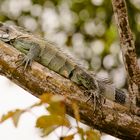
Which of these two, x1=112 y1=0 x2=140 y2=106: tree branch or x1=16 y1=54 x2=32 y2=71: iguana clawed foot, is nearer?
x1=112 y1=0 x2=140 y2=106: tree branch

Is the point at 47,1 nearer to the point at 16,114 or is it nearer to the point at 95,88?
the point at 95,88

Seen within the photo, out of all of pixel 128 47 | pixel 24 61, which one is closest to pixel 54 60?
pixel 24 61

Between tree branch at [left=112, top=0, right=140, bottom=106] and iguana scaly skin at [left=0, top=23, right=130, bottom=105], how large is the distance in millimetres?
444

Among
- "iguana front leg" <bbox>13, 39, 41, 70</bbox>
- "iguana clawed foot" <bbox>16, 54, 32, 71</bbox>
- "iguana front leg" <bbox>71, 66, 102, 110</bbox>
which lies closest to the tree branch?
"iguana front leg" <bbox>71, 66, 102, 110</bbox>

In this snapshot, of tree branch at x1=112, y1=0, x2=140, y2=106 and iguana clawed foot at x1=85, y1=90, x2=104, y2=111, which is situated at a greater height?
tree branch at x1=112, y1=0, x2=140, y2=106

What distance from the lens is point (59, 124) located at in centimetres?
227

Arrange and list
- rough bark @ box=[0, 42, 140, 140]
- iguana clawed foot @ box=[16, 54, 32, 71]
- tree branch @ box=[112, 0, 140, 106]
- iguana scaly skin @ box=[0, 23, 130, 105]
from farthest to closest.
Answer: iguana scaly skin @ box=[0, 23, 130, 105] → iguana clawed foot @ box=[16, 54, 32, 71] → rough bark @ box=[0, 42, 140, 140] → tree branch @ box=[112, 0, 140, 106]

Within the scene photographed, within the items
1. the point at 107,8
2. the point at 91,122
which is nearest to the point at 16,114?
the point at 91,122

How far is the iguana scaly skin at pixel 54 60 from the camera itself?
3672mm

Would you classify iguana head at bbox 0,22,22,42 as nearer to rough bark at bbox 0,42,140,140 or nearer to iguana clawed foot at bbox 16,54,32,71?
iguana clawed foot at bbox 16,54,32,71

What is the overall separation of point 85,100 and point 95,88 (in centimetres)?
43

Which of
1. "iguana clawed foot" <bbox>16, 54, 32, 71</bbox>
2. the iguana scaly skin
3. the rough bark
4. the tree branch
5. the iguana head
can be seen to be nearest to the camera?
the tree branch

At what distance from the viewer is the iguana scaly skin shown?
3672 mm

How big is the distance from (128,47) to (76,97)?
46cm
